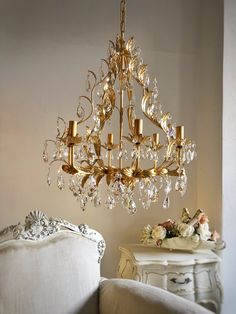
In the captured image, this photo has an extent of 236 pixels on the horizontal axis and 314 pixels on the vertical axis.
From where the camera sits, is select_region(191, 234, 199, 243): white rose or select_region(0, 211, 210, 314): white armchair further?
select_region(191, 234, 199, 243): white rose

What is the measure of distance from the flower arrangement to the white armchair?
581 millimetres

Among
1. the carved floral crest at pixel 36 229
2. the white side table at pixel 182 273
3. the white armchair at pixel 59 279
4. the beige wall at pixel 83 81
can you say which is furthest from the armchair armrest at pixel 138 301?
the beige wall at pixel 83 81

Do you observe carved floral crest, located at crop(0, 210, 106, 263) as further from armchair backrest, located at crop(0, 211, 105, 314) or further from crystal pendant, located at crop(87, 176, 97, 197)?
crystal pendant, located at crop(87, 176, 97, 197)

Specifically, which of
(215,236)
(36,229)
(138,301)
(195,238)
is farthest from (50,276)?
(215,236)

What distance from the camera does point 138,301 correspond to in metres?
1.50

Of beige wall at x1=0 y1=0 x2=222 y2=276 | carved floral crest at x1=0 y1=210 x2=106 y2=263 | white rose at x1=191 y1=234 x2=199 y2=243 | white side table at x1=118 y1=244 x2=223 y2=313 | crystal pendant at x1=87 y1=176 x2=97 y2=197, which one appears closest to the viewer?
crystal pendant at x1=87 y1=176 x2=97 y2=197

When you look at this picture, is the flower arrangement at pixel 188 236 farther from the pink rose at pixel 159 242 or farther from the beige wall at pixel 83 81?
the beige wall at pixel 83 81

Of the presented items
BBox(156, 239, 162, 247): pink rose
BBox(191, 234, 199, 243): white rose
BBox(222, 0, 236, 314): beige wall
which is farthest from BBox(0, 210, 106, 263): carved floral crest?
BBox(222, 0, 236, 314): beige wall

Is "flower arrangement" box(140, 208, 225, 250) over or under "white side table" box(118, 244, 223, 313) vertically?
over

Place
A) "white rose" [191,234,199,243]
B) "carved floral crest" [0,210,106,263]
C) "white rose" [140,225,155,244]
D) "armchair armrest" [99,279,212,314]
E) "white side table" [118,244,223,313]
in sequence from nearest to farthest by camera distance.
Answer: "armchair armrest" [99,279,212,314], "carved floral crest" [0,210,106,263], "white side table" [118,244,223,313], "white rose" [191,234,199,243], "white rose" [140,225,155,244]

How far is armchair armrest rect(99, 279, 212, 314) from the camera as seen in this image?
138 cm

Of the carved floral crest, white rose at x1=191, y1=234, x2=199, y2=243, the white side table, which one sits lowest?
the white side table

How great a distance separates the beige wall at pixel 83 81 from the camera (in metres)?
2.43

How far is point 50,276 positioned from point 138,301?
0.39 metres
